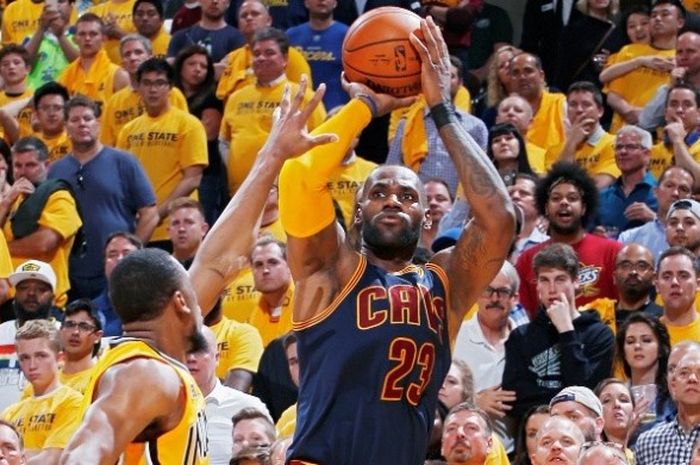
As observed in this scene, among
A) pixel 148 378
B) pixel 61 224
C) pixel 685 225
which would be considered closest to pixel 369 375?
pixel 148 378

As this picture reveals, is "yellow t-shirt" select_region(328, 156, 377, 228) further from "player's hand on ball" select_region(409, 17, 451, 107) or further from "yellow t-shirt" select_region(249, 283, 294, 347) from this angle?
"player's hand on ball" select_region(409, 17, 451, 107)

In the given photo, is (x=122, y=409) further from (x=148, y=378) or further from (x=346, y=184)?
(x=346, y=184)

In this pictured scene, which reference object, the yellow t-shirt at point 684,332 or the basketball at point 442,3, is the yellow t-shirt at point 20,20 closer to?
the basketball at point 442,3

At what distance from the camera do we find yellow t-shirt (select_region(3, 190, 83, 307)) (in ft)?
39.2

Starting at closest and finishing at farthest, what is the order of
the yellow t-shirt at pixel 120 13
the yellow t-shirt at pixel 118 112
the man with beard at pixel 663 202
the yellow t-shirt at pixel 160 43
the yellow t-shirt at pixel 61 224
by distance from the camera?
1. the man with beard at pixel 663 202
2. the yellow t-shirt at pixel 61 224
3. the yellow t-shirt at pixel 118 112
4. the yellow t-shirt at pixel 160 43
5. the yellow t-shirt at pixel 120 13

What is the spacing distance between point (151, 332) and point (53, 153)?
29.0 feet

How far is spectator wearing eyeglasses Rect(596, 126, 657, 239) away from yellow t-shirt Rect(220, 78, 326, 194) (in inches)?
96.8

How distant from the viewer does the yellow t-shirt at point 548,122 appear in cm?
1308

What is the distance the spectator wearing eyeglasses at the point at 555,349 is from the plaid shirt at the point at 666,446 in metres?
0.67

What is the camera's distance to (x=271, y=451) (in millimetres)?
7910

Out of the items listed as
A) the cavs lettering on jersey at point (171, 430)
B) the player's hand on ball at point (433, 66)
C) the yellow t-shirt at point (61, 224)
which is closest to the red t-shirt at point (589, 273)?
the yellow t-shirt at point (61, 224)

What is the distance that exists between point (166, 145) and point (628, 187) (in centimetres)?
357

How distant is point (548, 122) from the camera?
43.0 ft

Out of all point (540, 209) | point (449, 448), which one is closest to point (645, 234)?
point (540, 209)
